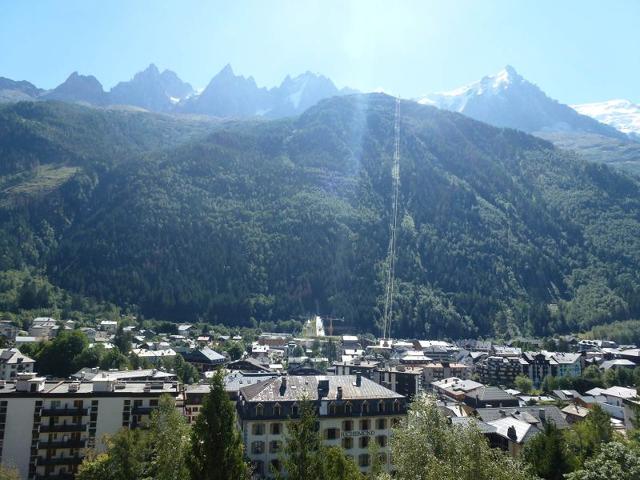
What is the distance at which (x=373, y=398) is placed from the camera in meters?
54.2

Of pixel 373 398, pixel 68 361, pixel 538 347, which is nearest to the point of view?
pixel 373 398

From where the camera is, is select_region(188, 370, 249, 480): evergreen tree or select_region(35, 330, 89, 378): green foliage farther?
select_region(35, 330, 89, 378): green foliage

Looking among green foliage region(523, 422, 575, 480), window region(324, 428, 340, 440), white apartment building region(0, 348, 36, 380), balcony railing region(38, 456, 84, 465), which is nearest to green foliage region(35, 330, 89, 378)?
white apartment building region(0, 348, 36, 380)

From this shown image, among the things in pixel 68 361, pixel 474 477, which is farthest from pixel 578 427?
pixel 68 361

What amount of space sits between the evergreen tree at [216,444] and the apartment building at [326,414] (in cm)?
2592

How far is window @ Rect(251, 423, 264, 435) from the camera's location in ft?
162

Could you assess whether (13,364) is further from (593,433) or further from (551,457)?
(593,433)

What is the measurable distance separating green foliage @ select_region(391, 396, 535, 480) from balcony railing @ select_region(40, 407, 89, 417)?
3837cm

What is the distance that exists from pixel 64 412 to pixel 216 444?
42365 millimetres

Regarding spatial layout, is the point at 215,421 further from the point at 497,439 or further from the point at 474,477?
the point at 497,439

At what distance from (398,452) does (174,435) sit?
16.3 meters

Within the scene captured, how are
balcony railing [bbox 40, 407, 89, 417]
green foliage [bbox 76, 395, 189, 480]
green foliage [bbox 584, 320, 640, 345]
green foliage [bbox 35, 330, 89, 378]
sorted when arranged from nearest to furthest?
green foliage [bbox 76, 395, 189, 480] → balcony railing [bbox 40, 407, 89, 417] → green foliage [bbox 35, 330, 89, 378] → green foliage [bbox 584, 320, 640, 345]

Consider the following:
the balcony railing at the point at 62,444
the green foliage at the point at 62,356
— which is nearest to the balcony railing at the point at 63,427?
the balcony railing at the point at 62,444

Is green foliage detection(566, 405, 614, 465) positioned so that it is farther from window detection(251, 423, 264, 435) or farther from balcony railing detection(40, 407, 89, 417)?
balcony railing detection(40, 407, 89, 417)
